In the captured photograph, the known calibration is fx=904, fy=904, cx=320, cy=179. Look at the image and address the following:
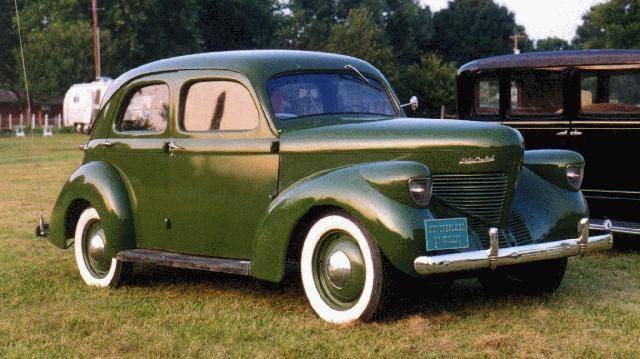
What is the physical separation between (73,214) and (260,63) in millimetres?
2297

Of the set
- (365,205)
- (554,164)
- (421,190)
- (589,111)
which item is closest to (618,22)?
(589,111)

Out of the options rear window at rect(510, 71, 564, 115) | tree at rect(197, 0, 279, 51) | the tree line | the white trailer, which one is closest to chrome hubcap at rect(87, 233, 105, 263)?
rear window at rect(510, 71, 564, 115)

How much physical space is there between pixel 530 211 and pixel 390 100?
1.53 m

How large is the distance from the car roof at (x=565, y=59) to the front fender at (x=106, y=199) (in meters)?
4.89

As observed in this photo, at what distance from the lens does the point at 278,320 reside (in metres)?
5.80

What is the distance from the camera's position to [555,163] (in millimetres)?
6473

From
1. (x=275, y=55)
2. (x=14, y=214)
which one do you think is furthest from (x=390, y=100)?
(x=14, y=214)

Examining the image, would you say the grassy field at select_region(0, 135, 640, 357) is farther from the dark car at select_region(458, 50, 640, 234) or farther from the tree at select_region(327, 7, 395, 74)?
the tree at select_region(327, 7, 395, 74)

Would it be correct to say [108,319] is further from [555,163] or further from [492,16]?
[492,16]

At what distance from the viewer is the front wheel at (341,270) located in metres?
5.45

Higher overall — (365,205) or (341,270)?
(365,205)

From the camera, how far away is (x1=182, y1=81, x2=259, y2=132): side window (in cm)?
640

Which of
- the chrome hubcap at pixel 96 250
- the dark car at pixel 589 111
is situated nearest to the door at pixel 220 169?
the chrome hubcap at pixel 96 250

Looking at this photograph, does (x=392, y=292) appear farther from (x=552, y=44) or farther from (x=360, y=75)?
(x=552, y=44)
